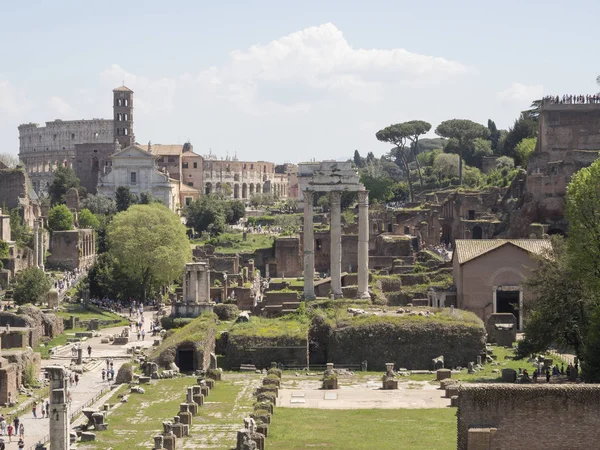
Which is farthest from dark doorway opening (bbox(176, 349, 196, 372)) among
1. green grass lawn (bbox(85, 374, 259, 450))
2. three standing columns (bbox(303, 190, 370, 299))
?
three standing columns (bbox(303, 190, 370, 299))

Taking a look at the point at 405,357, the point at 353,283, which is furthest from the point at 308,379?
the point at 353,283

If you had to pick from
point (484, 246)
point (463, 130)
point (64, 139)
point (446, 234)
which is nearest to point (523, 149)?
point (446, 234)

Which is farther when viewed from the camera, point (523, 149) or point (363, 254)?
point (523, 149)

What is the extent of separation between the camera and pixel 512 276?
58469mm

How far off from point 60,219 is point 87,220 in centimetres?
596

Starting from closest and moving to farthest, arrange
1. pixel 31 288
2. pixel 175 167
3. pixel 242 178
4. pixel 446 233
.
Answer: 1. pixel 31 288
2. pixel 446 233
3. pixel 175 167
4. pixel 242 178

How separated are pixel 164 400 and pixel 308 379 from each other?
5.71 m

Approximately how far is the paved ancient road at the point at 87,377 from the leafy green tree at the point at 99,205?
143ft

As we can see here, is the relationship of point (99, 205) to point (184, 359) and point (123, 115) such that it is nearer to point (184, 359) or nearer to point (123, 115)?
point (123, 115)

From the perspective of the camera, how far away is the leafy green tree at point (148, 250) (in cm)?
7662

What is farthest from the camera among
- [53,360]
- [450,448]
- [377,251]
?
[377,251]

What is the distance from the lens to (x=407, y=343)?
1930 inches

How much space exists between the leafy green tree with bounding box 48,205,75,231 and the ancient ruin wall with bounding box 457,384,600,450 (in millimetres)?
70100

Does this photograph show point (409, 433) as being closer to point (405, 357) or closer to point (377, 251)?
point (405, 357)
